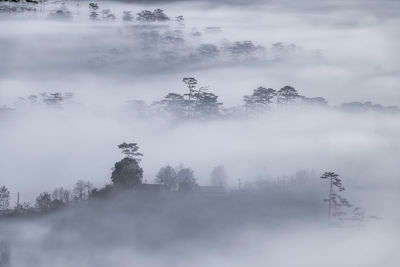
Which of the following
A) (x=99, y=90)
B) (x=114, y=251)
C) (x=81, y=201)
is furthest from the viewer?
(x=99, y=90)

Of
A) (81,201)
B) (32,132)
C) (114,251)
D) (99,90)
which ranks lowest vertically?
(114,251)

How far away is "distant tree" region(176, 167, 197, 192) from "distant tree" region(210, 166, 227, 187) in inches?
179

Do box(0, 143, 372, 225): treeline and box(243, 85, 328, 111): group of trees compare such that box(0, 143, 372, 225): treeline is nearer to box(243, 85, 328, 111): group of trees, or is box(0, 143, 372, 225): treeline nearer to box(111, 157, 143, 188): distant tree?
box(111, 157, 143, 188): distant tree

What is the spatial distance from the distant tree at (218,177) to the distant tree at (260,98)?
33.0 metres

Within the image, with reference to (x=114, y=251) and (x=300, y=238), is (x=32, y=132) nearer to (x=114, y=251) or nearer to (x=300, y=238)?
(x=114, y=251)

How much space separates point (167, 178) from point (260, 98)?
45886mm

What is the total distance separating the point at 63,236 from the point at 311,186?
38.1m

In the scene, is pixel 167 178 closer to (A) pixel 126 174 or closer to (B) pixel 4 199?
(A) pixel 126 174

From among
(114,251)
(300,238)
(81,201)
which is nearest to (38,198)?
(81,201)

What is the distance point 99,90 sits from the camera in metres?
171

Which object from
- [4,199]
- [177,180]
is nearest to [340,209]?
[177,180]

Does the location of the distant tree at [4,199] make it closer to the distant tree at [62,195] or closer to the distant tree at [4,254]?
the distant tree at [62,195]

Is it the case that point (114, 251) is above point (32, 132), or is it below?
below

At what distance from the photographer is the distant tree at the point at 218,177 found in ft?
289
